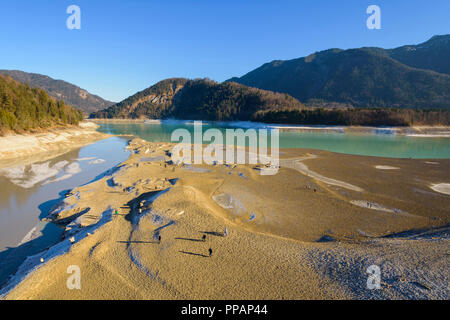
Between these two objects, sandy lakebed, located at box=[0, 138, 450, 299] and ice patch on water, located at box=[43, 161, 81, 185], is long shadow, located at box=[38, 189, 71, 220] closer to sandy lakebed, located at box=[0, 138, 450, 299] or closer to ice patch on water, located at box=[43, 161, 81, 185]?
sandy lakebed, located at box=[0, 138, 450, 299]

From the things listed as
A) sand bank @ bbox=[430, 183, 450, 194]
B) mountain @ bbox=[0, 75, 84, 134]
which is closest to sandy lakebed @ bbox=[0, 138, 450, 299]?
sand bank @ bbox=[430, 183, 450, 194]

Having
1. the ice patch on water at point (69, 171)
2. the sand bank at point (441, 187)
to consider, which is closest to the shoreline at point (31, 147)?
the ice patch on water at point (69, 171)

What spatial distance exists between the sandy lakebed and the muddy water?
4.43 feet

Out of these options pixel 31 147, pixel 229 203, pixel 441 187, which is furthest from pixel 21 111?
pixel 441 187

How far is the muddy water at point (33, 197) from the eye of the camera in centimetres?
1471

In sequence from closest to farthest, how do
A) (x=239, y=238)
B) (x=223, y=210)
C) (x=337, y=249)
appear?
(x=337, y=249)
(x=239, y=238)
(x=223, y=210)

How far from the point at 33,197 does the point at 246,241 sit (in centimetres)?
2435

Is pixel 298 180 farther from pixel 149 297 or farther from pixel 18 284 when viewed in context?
pixel 18 284

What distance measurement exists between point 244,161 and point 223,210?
1882cm

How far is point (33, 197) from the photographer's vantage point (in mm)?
23297

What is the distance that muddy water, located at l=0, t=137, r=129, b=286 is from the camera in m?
14.7

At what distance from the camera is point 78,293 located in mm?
9750
